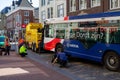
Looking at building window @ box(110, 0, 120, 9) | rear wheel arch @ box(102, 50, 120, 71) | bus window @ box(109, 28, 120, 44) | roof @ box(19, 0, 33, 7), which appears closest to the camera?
bus window @ box(109, 28, 120, 44)

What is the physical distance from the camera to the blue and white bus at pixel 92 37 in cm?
1427

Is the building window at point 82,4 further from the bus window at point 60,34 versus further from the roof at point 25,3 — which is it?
the roof at point 25,3

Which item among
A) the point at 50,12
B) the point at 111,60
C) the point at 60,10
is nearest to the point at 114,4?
the point at 111,60

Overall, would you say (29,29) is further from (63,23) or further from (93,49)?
(93,49)

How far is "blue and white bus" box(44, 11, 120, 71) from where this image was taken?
46.8 feet

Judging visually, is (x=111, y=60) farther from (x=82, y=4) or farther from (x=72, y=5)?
(x=72, y=5)

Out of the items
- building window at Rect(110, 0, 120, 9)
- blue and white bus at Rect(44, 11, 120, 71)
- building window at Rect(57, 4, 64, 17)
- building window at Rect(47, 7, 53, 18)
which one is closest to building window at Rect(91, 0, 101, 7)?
building window at Rect(110, 0, 120, 9)

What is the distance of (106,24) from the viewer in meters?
14.8

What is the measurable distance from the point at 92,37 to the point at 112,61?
196 cm

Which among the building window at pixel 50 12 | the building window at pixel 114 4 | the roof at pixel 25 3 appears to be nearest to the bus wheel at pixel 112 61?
the building window at pixel 114 4

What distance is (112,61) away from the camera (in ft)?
47.8

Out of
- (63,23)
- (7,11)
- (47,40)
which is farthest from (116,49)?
(7,11)

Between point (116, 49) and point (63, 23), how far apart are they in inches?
236

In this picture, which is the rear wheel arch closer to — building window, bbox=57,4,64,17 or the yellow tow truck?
the yellow tow truck
